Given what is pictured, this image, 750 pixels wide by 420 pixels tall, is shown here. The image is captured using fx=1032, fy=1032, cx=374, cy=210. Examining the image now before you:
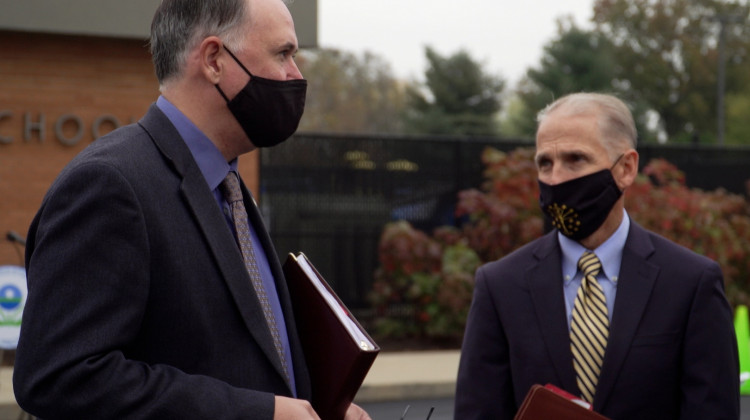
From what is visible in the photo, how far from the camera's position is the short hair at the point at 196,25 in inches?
95.6

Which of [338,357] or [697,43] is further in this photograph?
[697,43]

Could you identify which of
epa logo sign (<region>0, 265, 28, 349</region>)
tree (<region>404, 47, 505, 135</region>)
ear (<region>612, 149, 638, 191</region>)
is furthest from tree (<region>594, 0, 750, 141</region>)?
ear (<region>612, 149, 638, 191</region>)

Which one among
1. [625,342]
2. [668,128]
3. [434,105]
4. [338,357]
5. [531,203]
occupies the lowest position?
[668,128]

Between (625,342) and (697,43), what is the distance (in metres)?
55.8

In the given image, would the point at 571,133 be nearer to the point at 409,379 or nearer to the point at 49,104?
the point at 409,379

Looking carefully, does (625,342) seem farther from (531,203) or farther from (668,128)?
(668,128)

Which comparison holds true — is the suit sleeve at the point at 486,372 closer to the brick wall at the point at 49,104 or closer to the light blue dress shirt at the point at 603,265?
the light blue dress shirt at the point at 603,265

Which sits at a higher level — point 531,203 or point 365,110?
point 531,203

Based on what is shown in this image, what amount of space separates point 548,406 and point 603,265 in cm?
71

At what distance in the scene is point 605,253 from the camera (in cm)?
338

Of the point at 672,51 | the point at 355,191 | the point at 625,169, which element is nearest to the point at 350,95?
the point at 672,51

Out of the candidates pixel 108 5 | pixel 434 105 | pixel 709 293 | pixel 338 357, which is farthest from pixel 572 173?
pixel 434 105

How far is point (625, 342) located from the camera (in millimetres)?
3137

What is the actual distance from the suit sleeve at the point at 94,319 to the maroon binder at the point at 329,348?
0.34 meters
